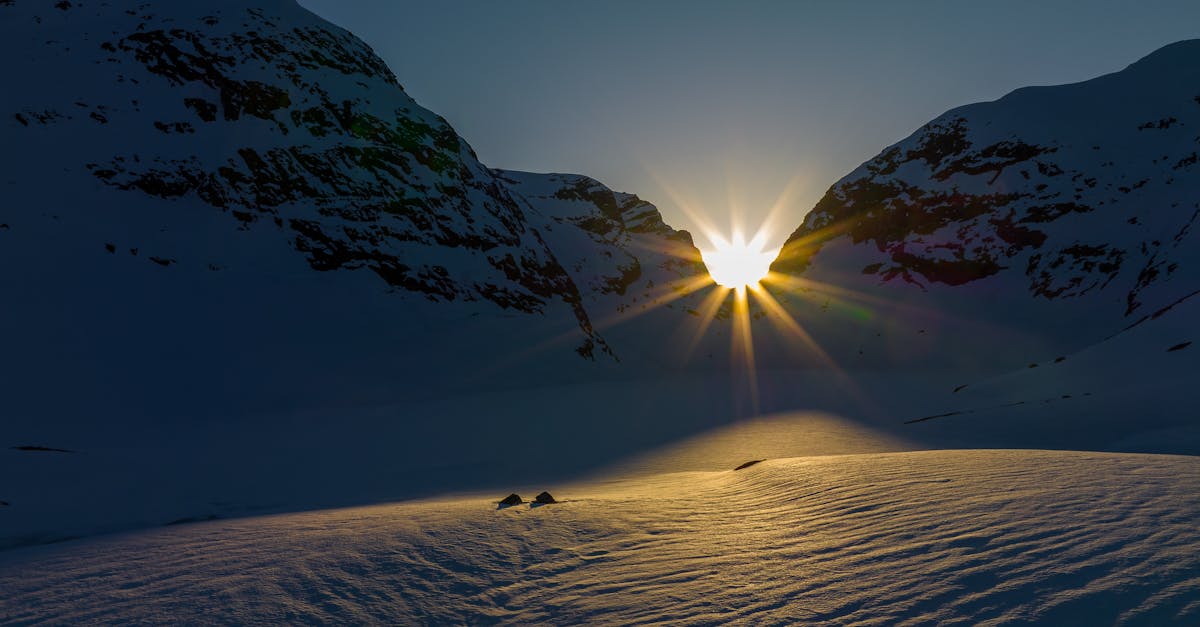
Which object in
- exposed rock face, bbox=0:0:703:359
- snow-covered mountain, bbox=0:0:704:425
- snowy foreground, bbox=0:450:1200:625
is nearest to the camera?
snowy foreground, bbox=0:450:1200:625

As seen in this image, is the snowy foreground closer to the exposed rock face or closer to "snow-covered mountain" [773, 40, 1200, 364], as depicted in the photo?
the exposed rock face

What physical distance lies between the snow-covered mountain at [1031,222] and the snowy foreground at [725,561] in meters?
61.7

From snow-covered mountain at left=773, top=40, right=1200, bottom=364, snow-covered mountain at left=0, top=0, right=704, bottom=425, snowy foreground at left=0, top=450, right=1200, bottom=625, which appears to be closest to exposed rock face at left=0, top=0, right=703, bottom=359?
snow-covered mountain at left=0, top=0, right=704, bottom=425

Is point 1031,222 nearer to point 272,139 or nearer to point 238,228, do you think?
point 272,139

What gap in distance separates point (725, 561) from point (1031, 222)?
275 ft

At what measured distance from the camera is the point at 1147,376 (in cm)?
1423

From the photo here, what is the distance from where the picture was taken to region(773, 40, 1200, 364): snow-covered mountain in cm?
5556

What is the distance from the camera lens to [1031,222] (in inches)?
2635

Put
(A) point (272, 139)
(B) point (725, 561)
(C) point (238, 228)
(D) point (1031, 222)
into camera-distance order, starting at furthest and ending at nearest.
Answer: (D) point (1031, 222) < (A) point (272, 139) < (C) point (238, 228) < (B) point (725, 561)

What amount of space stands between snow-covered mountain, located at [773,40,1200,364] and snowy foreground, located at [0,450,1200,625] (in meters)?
61.7

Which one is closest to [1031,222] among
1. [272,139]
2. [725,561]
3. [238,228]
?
[272,139]

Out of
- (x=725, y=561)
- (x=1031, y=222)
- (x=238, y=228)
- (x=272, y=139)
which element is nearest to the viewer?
(x=725, y=561)

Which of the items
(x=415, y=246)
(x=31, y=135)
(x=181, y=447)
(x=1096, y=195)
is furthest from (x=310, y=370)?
(x=1096, y=195)

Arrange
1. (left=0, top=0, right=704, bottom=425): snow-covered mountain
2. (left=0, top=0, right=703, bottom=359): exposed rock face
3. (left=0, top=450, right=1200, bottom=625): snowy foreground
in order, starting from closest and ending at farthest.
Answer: (left=0, top=450, right=1200, bottom=625): snowy foreground, (left=0, top=0, right=704, bottom=425): snow-covered mountain, (left=0, top=0, right=703, bottom=359): exposed rock face
